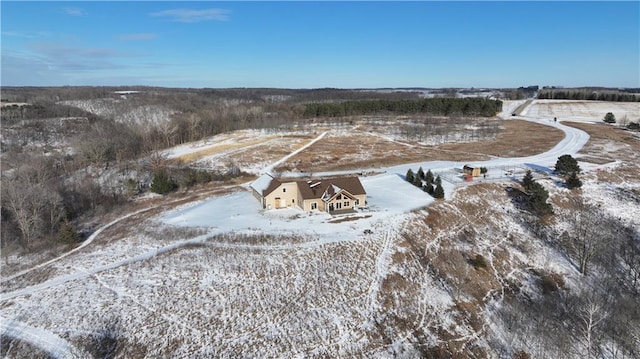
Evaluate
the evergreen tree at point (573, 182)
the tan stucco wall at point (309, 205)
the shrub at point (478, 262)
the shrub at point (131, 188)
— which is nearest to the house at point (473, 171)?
the evergreen tree at point (573, 182)

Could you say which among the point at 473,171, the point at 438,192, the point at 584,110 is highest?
the point at 584,110

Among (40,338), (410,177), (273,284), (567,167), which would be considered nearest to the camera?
(40,338)

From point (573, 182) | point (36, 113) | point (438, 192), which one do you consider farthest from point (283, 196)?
point (36, 113)

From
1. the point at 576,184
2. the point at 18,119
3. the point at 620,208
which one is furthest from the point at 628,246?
the point at 18,119

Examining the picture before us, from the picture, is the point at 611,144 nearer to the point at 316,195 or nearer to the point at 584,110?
the point at 584,110

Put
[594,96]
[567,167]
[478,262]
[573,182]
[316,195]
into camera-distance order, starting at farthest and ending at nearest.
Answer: [594,96]
[567,167]
[573,182]
[316,195]
[478,262]

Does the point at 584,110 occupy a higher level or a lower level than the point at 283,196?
higher

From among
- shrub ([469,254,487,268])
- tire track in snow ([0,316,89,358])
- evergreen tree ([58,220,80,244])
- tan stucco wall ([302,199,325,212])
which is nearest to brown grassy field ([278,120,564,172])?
tan stucco wall ([302,199,325,212])

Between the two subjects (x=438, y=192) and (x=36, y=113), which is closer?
(x=438, y=192)

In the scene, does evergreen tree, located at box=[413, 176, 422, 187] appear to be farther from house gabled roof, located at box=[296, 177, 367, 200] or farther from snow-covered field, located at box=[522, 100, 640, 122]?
snow-covered field, located at box=[522, 100, 640, 122]
